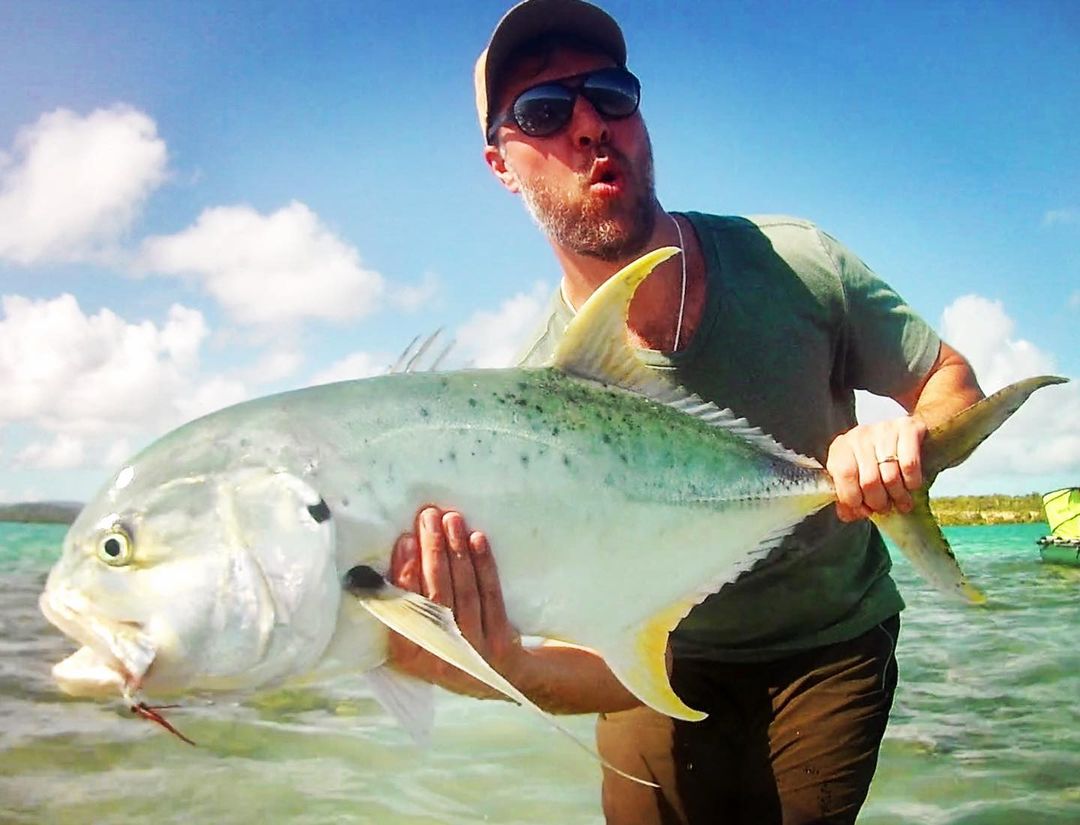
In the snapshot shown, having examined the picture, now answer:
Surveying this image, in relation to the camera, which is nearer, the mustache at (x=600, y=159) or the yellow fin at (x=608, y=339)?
the yellow fin at (x=608, y=339)

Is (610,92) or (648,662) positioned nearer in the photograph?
(648,662)

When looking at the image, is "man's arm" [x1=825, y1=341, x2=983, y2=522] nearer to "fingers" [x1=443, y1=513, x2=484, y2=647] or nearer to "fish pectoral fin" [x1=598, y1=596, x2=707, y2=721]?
"fish pectoral fin" [x1=598, y1=596, x2=707, y2=721]

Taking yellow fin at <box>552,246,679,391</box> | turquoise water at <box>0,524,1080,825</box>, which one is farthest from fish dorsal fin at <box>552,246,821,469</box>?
turquoise water at <box>0,524,1080,825</box>

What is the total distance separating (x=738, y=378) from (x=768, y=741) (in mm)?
1285

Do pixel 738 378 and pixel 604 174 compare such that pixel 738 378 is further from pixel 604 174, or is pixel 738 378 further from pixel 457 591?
pixel 457 591

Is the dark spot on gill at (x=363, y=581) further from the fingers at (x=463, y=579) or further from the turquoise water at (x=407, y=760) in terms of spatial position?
the turquoise water at (x=407, y=760)

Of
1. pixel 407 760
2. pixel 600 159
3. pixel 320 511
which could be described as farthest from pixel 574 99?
pixel 407 760

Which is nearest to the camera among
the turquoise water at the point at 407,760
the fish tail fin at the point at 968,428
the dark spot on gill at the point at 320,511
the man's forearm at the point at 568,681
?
the dark spot on gill at the point at 320,511

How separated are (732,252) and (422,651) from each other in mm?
1729

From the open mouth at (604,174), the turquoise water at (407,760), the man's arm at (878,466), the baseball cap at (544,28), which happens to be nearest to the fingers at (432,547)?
the man's arm at (878,466)

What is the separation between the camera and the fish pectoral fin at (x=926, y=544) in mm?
2236

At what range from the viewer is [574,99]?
3.15 m

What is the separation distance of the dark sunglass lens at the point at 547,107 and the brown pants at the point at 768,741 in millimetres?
1935

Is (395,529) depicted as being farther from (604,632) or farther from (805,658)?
(805,658)
